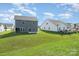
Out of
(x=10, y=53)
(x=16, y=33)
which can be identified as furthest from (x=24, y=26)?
(x=10, y=53)

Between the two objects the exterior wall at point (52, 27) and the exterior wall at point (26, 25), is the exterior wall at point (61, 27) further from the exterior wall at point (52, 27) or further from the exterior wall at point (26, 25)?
the exterior wall at point (26, 25)

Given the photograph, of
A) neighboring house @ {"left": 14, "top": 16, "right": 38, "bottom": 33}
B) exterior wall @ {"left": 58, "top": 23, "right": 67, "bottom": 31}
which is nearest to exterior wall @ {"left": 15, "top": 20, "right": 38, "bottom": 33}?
neighboring house @ {"left": 14, "top": 16, "right": 38, "bottom": 33}

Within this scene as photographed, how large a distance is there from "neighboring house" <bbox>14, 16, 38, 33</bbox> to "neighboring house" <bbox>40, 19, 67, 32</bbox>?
8 centimetres

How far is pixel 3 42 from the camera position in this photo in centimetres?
291

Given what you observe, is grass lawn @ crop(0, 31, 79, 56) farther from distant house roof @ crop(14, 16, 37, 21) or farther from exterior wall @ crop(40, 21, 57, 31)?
distant house roof @ crop(14, 16, 37, 21)

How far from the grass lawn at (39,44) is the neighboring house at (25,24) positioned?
0.20 feet

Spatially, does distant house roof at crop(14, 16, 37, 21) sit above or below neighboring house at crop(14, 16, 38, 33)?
above

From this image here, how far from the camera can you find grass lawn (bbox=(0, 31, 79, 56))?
9.38 feet

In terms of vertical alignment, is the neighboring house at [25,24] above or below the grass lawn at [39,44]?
above

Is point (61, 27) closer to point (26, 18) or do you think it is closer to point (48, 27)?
point (48, 27)

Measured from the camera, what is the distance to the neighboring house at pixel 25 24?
2.89 m

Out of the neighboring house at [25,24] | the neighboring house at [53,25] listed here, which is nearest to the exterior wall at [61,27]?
the neighboring house at [53,25]

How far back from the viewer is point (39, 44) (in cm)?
292

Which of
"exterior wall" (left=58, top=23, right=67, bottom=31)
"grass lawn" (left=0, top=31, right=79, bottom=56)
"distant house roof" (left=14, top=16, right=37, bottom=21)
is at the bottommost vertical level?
"grass lawn" (left=0, top=31, right=79, bottom=56)
